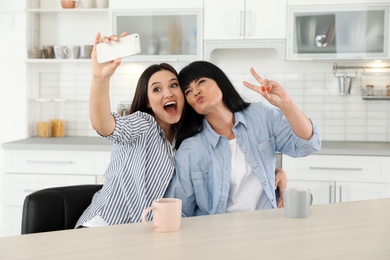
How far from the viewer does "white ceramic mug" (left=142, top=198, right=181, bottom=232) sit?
68.6 inches

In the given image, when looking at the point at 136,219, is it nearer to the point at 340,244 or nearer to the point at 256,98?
the point at 340,244

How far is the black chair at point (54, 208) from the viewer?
211 centimetres

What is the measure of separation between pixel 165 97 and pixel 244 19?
209 centimetres

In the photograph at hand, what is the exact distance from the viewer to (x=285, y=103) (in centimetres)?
223

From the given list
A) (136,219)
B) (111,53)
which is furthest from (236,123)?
(111,53)

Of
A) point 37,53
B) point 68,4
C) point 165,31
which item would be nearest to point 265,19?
point 165,31

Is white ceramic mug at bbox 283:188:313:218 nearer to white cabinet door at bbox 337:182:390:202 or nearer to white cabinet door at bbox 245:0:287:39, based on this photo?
white cabinet door at bbox 337:182:390:202

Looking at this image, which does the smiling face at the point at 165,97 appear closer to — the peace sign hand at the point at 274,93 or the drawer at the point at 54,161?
the peace sign hand at the point at 274,93

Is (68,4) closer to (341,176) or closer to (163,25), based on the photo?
(163,25)

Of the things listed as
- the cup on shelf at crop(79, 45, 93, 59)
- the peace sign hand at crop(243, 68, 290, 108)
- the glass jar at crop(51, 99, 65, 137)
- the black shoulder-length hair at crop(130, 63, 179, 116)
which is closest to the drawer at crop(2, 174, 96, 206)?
the glass jar at crop(51, 99, 65, 137)

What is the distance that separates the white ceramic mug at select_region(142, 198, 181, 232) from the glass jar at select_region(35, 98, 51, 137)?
313 centimetres

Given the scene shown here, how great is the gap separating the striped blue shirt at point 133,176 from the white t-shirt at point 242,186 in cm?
24

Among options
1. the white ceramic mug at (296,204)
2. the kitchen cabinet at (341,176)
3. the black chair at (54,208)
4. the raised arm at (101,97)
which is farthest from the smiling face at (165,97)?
the kitchen cabinet at (341,176)

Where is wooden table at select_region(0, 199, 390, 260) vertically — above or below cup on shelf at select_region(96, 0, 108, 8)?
below
